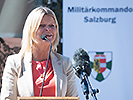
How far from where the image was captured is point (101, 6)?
15.6 feet

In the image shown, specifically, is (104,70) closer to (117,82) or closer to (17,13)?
(117,82)

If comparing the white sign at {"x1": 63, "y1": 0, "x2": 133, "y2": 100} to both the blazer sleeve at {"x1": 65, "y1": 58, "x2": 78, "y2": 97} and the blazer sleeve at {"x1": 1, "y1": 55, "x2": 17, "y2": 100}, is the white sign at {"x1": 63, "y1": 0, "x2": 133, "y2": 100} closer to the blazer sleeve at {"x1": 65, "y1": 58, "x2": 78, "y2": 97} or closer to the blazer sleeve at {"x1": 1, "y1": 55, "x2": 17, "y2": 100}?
the blazer sleeve at {"x1": 65, "y1": 58, "x2": 78, "y2": 97}

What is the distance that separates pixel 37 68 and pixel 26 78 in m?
0.12

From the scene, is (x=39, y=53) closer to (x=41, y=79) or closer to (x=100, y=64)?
(x=41, y=79)

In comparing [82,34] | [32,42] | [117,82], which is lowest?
[117,82]

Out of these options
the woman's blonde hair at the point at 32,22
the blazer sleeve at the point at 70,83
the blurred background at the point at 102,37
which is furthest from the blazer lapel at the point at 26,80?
the blurred background at the point at 102,37

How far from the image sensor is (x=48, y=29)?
2.36 m

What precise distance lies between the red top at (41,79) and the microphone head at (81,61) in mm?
2198

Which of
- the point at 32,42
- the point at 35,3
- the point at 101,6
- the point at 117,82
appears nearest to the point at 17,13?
the point at 35,3

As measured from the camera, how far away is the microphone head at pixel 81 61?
4.71 metres

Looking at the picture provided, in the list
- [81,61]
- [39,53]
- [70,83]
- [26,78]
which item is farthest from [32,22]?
[81,61]

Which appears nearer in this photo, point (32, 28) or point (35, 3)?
point (32, 28)

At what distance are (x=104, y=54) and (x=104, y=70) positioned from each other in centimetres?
23

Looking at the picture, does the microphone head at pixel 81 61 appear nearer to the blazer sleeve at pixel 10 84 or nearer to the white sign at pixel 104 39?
the white sign at pixel 104 39
